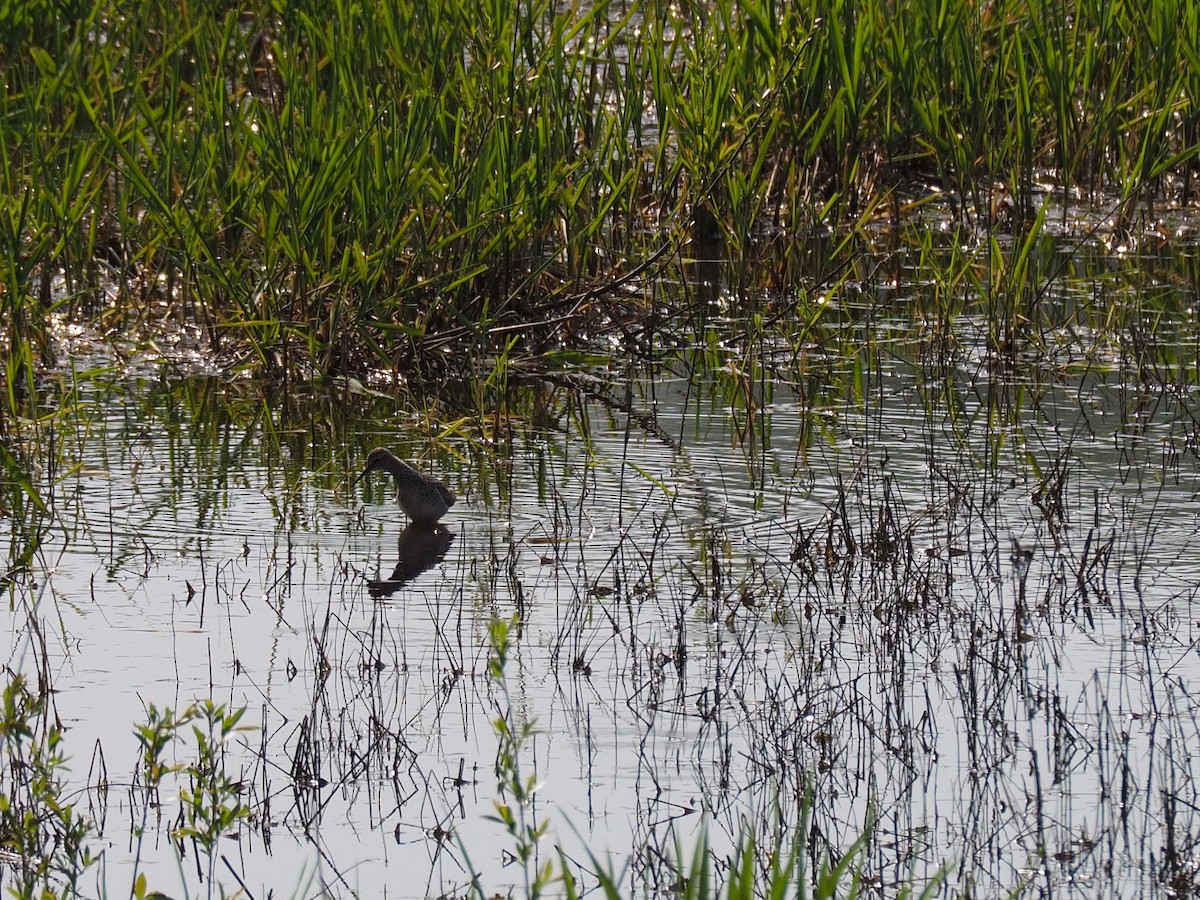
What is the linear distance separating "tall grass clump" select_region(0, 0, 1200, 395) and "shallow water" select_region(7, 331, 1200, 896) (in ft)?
2.27

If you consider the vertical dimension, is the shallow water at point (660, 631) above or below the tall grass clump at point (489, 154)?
below

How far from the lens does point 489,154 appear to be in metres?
8.10

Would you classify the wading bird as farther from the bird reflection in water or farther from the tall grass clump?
the tall grass clump

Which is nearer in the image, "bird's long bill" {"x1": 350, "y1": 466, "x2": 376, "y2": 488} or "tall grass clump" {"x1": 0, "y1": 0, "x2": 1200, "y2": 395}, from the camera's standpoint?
"bird's long bill" {"x1": 350, "y1": 466, "x2": 376, "y2": 488}

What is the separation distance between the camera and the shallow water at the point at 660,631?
14.0 feet

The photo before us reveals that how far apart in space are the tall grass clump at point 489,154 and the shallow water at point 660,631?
691 millimetres

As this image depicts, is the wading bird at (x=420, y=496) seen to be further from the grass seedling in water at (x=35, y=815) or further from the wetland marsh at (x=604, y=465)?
the grass seedling in water at (x=35, y=815)

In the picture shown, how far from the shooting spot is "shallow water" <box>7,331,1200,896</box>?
4277 millimetres

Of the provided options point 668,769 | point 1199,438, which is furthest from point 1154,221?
point 668,769

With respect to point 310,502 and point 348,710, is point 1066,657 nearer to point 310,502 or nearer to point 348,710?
point 348,710

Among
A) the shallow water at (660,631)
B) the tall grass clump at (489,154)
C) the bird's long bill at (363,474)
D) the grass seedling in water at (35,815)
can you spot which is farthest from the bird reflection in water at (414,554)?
the tall grass clump at (489,154)

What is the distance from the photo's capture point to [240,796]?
14.4 ft

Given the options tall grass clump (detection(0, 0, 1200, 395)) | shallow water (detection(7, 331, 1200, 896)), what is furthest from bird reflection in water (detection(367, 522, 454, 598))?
tall grass clump (detection(0, 0, 1200, 395))

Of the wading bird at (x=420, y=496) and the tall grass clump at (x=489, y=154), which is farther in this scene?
the tall grass clump at (x=489, y=154)
